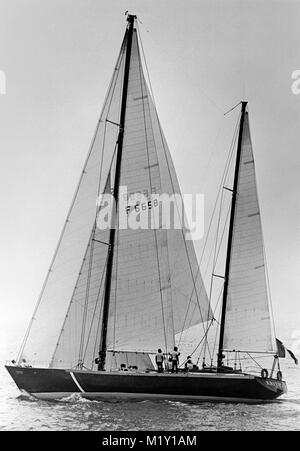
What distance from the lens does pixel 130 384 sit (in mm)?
18359

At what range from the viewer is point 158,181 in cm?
1989

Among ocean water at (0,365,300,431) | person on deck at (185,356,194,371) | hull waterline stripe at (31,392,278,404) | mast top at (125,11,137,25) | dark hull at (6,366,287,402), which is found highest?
mast top at (125,11,137,25)

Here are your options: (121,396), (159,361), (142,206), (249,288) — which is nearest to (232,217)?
(249,288)

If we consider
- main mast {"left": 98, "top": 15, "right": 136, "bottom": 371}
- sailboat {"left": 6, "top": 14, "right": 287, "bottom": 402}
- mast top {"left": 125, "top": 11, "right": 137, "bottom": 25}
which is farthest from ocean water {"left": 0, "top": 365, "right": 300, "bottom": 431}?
mast top {"left": 125, "top": 11, "right": 137, "bottom": 25}

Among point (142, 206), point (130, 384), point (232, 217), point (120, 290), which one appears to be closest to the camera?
point (130, 384)

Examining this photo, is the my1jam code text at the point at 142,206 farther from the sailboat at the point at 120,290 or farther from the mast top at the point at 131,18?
the mast top at the point at 131,18

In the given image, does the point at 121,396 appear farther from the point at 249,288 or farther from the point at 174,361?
the point at 249,288

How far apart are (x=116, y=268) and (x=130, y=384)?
3654 millimetres

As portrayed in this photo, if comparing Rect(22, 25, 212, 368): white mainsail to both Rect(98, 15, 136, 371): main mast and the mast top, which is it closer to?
Rect(98, 15, 136, 371): main mast

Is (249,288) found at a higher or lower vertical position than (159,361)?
higher

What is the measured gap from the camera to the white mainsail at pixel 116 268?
18.8 meters

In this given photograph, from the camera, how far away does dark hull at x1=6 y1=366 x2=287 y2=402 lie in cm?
1811

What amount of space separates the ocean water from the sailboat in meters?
0.42
